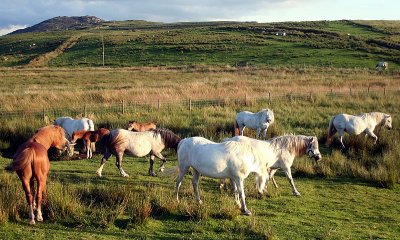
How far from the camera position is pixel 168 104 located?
2317 centimetres

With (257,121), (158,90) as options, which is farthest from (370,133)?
(158,90)

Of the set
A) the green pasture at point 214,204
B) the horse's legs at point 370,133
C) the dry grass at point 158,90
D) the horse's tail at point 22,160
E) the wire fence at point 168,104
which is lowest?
the green pasture at point 214,204

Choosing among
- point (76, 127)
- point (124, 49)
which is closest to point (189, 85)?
point (76, 127)

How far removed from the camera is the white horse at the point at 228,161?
8.38 m

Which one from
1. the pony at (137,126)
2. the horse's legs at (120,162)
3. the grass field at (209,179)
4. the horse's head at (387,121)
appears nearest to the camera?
the grass field at (209,179)

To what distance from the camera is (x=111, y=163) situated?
13852mm

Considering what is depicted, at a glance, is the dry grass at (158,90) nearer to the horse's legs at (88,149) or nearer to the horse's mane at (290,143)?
the horse's legs at (88,149)

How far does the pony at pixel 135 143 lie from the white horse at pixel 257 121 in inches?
197

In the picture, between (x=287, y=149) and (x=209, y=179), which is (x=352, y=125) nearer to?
(x=287, y=149)

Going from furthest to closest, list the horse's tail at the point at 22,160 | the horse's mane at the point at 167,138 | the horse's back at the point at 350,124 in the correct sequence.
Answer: the horse's back at the point at 350,124 → the horse's mane at the point at 167,138 → the horse's tail at the point at 22,160

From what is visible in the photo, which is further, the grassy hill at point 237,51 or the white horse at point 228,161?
the grassy hill at point 237,51

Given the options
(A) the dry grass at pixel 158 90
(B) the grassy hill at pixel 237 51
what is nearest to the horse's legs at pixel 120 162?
(A) the dry grass at pixel 158 90

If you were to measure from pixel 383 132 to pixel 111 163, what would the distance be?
1097 cm

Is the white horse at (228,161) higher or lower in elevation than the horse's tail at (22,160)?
lower
